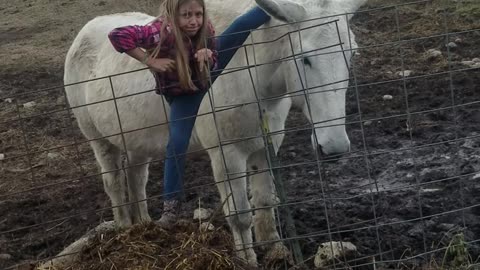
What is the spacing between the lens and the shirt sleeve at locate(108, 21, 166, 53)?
4.40 meters

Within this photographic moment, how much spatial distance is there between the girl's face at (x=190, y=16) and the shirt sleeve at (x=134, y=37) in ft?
0.56

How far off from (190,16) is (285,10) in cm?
60

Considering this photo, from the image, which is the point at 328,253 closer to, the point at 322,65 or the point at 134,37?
the point at 322,65

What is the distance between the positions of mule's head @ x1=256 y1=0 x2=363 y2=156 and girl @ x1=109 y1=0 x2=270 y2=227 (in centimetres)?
37

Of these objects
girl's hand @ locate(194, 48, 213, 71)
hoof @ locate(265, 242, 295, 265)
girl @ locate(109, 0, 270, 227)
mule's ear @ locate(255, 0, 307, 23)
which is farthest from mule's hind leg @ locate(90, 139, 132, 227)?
mule's ear @ locate(255, 0, 307, 23)

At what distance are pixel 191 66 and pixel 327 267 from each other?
5.00 ft

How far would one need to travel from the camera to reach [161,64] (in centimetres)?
443

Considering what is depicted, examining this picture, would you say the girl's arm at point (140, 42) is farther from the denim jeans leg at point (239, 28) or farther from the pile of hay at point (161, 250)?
the pile of hay at point (161, 250)

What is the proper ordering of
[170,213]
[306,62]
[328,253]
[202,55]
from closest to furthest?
[202,55], [170,213], [306,62], [328,253]

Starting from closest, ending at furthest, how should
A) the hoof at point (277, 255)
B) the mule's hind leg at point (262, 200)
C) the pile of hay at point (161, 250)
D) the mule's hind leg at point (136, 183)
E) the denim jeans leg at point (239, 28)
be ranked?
1. the pile of hay at point (161, 250)
2. the denim jeans leg at point (239, 28)
3. the hoof at point (277, 255)
4. the mule's hind leg at point (262, 200)
5. the mule's hind leg at point (136, 183)

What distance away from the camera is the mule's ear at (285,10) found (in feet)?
14.7

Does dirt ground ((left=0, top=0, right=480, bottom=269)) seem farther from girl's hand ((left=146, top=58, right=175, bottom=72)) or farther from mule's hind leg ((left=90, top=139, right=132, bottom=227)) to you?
girl's hand ((left=146, top=58, right=175, bottom=72))

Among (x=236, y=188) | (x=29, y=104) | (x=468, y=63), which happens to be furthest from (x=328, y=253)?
(x=29, y=104)

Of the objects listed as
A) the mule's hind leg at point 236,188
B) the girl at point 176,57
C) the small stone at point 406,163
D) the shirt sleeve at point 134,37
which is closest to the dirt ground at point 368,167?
the small stone at point 406,163
